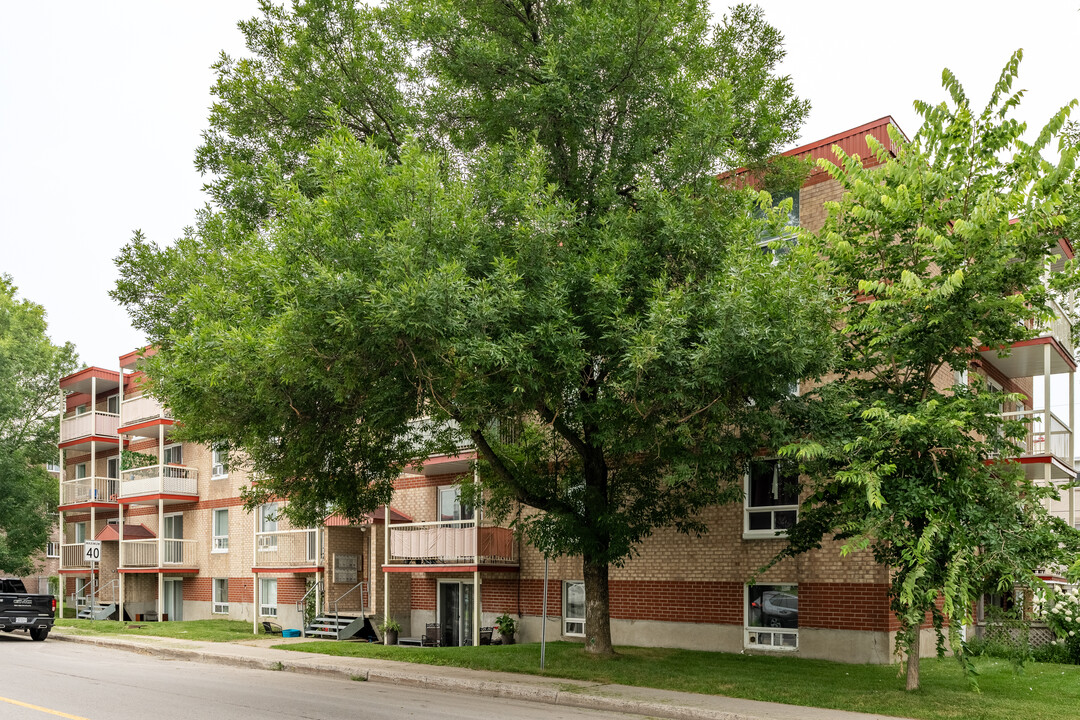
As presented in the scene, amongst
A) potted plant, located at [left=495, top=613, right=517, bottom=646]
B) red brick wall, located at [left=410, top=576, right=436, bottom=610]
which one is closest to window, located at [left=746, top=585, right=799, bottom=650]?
potted plant, located at [left=495, top=613, right=517, bottom=646]

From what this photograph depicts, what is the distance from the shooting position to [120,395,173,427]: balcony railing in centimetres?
3456

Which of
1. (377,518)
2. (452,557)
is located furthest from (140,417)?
(452,557)

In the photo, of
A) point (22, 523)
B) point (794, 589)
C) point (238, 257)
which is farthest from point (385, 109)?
point (22, 523)

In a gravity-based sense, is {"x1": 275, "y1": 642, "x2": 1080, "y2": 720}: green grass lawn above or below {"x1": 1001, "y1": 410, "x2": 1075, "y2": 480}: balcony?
below

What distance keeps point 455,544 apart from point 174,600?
17.8 metres

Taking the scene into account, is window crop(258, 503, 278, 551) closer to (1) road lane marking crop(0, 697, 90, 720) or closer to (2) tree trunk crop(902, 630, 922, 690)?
(1) road lane marking crop(0, 697, 90, 720)

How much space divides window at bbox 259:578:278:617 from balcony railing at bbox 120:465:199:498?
5066mm

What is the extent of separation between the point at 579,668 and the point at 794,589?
5.16m

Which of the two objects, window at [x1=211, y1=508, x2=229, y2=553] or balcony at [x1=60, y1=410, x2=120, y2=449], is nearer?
window at [x1=211, y1=508, x2=229, y2=553]

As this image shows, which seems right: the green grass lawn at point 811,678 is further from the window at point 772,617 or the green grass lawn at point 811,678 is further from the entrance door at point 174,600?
the entrance door at point 174,600

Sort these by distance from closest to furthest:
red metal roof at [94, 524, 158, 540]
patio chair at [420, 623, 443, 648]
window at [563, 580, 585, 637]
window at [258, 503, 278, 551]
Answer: window at [563, 580, 585, 637], patio chair at [420, 623, 443, 648], window at [258, 503, 278, 551], red metal roof at [94, 524, 158, 540]

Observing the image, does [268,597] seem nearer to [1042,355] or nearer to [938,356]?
[1042,355]

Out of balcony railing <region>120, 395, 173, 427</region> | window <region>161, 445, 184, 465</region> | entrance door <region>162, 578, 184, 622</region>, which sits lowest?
entrance door <region>162, 578, 184, 622</region>

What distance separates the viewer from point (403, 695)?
14641 mm
